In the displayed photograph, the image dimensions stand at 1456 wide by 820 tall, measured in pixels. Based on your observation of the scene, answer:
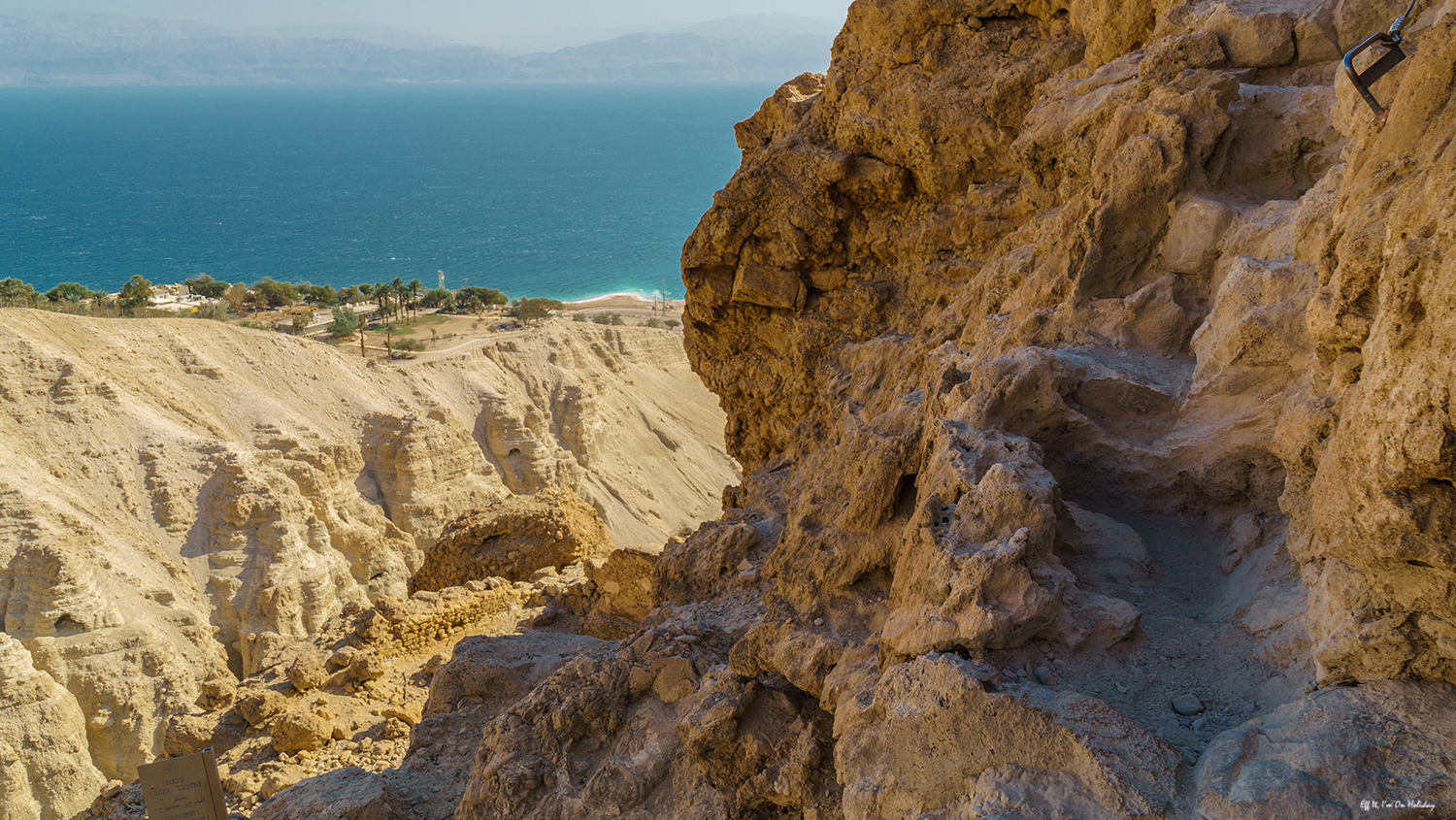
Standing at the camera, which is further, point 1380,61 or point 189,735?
point 189,735

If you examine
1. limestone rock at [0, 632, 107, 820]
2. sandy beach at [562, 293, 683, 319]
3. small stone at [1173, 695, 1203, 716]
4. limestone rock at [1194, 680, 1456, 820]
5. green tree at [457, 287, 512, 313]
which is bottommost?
sandy beach at [562, 293, 683, 319]

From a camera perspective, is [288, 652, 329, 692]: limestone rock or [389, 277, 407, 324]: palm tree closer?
[288, 652, 329, 692]: limestone rock

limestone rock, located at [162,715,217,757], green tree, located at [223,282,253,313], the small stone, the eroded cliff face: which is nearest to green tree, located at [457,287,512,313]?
green tree, located at [223,282,253,313]

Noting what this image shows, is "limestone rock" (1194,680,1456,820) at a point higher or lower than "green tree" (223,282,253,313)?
higher

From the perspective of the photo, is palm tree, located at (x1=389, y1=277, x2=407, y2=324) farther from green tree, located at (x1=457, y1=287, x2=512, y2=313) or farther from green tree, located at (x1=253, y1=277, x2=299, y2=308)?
green tree, located at (x1=253, y1=277, x2=299, y2=308)

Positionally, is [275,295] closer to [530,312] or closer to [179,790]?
[530,312]

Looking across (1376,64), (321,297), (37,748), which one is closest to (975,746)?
(1376,64)

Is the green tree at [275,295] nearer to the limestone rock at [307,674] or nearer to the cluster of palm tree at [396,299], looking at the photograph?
the cluster of palm tree at [396,299]
